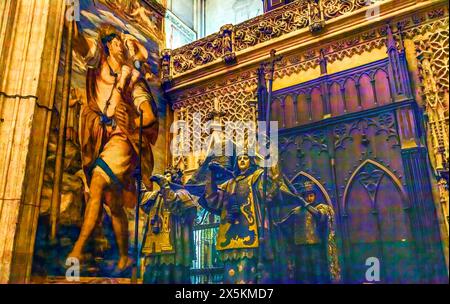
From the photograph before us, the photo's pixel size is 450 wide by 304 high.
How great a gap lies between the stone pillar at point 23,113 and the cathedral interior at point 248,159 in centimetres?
2

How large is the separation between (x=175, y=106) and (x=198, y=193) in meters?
3.16

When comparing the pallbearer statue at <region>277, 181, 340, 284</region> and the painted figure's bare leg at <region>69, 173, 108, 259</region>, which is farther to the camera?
the painted figure's bare leg at <region>69, 173, 108, 259</region>

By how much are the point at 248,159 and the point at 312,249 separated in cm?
160

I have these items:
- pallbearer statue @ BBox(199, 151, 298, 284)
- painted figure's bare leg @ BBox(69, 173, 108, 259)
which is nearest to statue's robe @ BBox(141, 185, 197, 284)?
pallbearer statue @ BBox(199, 151, 298, 284)

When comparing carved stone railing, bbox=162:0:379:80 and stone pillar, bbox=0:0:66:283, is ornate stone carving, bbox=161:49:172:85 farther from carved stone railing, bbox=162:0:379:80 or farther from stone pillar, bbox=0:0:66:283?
stone pillar, bbox=0:0:66:283

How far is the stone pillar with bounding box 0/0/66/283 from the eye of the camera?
497cm

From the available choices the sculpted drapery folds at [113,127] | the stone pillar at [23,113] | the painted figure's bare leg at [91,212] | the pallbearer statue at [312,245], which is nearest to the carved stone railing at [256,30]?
the sculpted drapery folds at [113,127]

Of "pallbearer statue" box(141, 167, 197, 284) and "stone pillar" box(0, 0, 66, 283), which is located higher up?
"stone pillar" box(0, 0, 66, 283)

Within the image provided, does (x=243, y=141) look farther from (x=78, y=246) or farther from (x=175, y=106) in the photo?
(x=78, y=246)

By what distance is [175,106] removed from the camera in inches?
336

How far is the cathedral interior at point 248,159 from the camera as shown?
17.0 feet

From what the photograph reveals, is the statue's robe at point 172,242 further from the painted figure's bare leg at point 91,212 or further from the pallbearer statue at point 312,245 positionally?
the pallbearer statue at point 312,245

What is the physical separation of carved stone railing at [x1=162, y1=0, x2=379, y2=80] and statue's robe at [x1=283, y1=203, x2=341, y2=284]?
3.30 meters
